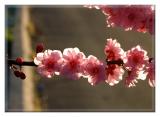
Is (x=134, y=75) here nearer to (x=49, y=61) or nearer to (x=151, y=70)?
(x=151, y=70)

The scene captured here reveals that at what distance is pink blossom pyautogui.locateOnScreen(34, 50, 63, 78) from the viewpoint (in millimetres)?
1373

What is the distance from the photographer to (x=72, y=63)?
137 centimetres

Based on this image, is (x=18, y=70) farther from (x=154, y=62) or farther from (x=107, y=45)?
(x=154, y=62)

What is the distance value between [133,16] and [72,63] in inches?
8.9

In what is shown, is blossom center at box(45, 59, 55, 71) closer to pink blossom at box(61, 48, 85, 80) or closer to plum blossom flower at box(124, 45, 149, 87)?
pink blossom at box(61, 48, 85, 80)

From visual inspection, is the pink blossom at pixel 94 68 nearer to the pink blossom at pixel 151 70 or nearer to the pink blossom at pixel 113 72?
A: the pink blossom at pixel 113 72

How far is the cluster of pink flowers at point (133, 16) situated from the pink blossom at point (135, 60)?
7 cm

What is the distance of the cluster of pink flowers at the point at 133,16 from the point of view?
139 cm

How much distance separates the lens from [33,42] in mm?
4008

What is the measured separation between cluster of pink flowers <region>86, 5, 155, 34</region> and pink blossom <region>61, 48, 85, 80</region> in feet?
0.50
